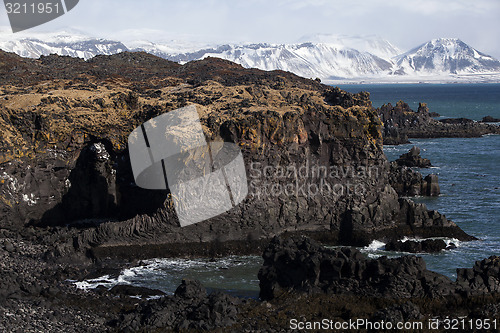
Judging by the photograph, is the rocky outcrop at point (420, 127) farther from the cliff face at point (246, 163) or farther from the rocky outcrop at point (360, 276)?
the rocky outcrop at point (360, 276)

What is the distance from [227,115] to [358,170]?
9755mm

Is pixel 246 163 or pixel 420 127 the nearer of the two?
pixel 246 163

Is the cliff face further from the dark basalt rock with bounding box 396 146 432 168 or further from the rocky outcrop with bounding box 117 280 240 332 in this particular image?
the dark basalt rock with bounding box 396 146 432 168

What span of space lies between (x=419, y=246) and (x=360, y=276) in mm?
10872

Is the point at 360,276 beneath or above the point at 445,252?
above

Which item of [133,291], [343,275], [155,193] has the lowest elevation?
[133,291]

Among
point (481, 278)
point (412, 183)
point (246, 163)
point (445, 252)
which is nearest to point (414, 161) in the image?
point (412, 183)

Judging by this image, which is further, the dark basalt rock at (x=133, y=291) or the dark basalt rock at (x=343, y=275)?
the dark basalt rock at (x=133, y=291)

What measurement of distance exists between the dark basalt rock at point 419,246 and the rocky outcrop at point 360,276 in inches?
352

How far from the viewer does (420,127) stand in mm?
105688

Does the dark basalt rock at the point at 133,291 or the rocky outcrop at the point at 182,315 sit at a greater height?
the rocky outcrop at the point at 182,315

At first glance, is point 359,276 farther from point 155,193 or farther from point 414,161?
point 414,161

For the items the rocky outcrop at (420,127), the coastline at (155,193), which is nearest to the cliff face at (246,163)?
the coastline at (155,193)

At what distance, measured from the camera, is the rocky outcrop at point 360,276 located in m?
27.6
